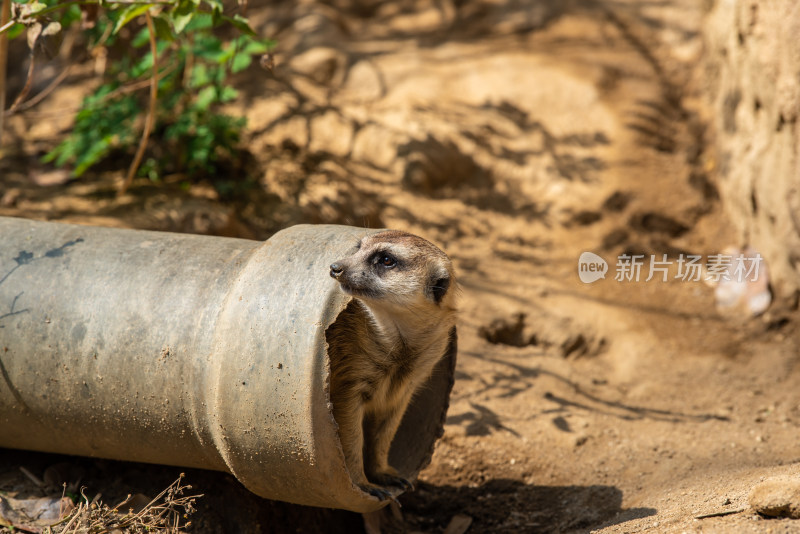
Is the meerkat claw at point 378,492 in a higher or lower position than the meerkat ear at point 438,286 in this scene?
lower

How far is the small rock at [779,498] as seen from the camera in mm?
2633

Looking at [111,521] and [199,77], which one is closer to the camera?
[111,521]

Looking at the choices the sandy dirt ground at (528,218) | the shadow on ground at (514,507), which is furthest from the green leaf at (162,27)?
Answer: the shadow on ground at (514,507)

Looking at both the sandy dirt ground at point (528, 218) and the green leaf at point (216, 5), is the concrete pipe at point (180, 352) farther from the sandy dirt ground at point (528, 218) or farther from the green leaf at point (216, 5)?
the green leaf at point (216, 5)

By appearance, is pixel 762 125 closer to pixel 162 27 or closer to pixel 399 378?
pixel 399 378

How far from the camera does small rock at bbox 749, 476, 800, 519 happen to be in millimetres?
2633

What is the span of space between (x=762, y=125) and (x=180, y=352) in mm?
4547

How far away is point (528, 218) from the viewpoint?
20.7 feet

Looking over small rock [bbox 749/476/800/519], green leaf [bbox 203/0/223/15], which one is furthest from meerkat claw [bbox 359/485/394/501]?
green leaf [bbox 203/0/223/15]

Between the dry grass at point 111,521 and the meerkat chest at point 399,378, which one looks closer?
the dry grass at point 111,521

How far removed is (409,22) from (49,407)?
19.2 ft

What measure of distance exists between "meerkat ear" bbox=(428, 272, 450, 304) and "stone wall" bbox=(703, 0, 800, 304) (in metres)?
2.91

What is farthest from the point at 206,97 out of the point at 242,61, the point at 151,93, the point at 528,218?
the point at 528,218

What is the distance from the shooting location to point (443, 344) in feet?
10.6
